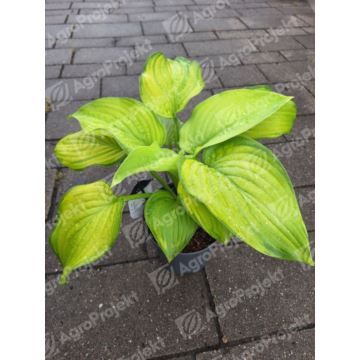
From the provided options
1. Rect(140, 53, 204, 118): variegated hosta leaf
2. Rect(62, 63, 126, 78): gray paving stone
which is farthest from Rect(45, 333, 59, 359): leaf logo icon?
Rect(62, 63, 126, 78): gray paving stone

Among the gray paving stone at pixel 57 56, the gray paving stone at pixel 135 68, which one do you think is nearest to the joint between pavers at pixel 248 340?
the gray paving stone at pixel 135 68

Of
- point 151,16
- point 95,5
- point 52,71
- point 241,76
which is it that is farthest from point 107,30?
point 241,76

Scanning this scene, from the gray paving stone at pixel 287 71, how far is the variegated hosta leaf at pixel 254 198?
1.83 m

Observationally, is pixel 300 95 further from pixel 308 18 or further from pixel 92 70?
pixel 308 18

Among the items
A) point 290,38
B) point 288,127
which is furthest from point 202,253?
point 290,38

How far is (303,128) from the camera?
6.66ft

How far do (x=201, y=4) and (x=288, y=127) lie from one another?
3.27 metres

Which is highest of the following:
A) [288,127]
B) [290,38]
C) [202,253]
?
[288,127]

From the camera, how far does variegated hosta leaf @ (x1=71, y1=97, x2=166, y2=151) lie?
94 cm

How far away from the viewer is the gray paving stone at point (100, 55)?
8.37 ft

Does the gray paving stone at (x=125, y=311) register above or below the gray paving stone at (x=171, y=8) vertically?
below

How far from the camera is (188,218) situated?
3.08ft

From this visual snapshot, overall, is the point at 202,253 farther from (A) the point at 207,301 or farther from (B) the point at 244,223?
(B) the point at 244,223

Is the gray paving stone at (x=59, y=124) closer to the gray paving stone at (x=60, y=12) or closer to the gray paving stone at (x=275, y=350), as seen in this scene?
the gray paving stone at (x=275, y=350)
